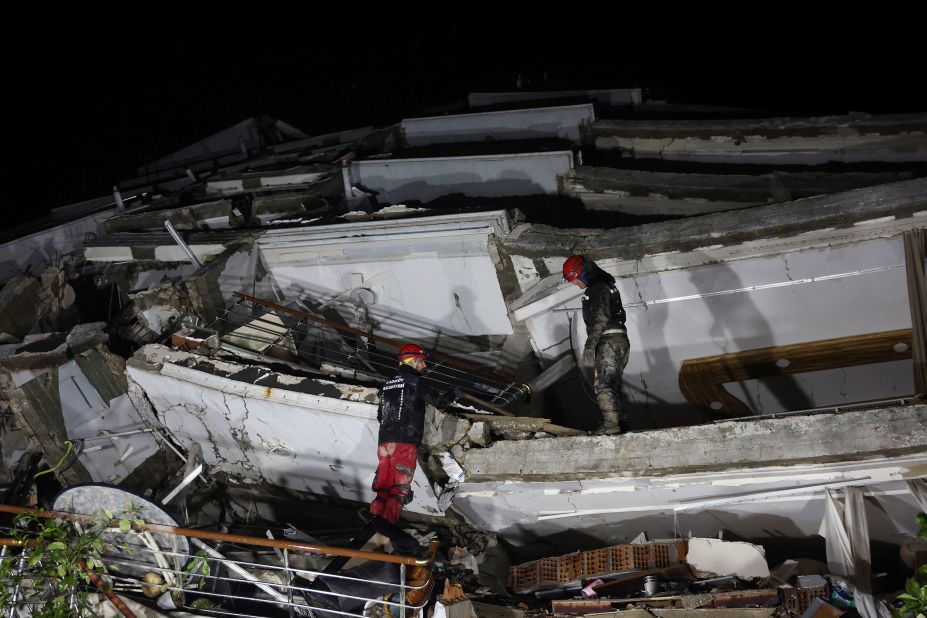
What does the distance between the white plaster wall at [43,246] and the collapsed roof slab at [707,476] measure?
9.35 m

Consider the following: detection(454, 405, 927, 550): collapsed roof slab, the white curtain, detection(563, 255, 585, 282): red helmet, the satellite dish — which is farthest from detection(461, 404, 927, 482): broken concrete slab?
the satellite dish

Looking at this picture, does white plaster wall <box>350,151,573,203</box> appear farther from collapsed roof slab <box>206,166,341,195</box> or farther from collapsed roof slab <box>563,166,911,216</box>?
collapsed roof slab <box>206,166,341,195</box>

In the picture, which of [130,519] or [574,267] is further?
[574,267]

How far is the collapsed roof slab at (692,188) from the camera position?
31.0 feet

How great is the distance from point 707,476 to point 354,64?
22.3 m

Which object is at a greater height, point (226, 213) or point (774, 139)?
point (774, 139)

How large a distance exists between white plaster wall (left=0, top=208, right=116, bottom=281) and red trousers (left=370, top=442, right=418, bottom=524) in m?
8.42

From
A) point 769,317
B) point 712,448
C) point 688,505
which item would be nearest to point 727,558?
point 688,505

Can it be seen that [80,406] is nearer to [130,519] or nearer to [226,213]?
[130,519]

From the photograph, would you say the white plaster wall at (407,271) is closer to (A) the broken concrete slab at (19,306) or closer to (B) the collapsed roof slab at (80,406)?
(B) the collapsed roof slab at (80,406)

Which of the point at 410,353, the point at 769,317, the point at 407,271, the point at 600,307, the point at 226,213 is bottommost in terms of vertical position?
the point at 410,353

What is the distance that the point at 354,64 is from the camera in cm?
2625

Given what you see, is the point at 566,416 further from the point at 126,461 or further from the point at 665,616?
the point at 126,461

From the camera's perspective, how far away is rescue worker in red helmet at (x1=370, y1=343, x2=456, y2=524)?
24.2ft
